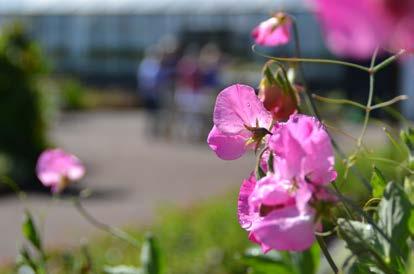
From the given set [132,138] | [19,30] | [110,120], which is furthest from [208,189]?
[110,120]

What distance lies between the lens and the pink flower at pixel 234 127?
40.6 inches

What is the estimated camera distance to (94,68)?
31938 mm

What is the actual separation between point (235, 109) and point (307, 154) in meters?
0.21

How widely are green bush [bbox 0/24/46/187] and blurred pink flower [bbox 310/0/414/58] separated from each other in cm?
1100

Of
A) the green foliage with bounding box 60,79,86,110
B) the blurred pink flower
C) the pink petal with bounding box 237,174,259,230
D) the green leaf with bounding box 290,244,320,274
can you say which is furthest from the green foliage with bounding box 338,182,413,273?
the green foliage with bounding box 60,79,86,110

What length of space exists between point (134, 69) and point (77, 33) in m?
2.15

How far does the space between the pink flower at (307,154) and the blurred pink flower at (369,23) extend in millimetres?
227

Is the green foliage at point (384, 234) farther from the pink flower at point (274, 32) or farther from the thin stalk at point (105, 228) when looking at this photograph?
the thin stalk at point (105, 228)

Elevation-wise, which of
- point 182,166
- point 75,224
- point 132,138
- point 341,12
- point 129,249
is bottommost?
point 132,138

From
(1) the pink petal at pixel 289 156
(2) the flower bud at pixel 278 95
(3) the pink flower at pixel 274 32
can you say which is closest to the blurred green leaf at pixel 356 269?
(1) the pink petal at pixel 289 156

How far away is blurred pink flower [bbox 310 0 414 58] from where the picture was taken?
59cm

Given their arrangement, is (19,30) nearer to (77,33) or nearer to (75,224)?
(75,224)

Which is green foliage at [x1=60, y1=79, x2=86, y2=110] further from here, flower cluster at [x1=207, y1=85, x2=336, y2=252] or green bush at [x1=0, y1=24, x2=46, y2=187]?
flower cluster at [x1=207, y1=85, x2=336, y2=252]

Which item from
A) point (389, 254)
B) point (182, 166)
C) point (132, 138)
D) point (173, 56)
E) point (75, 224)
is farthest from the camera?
point (132, 138)
